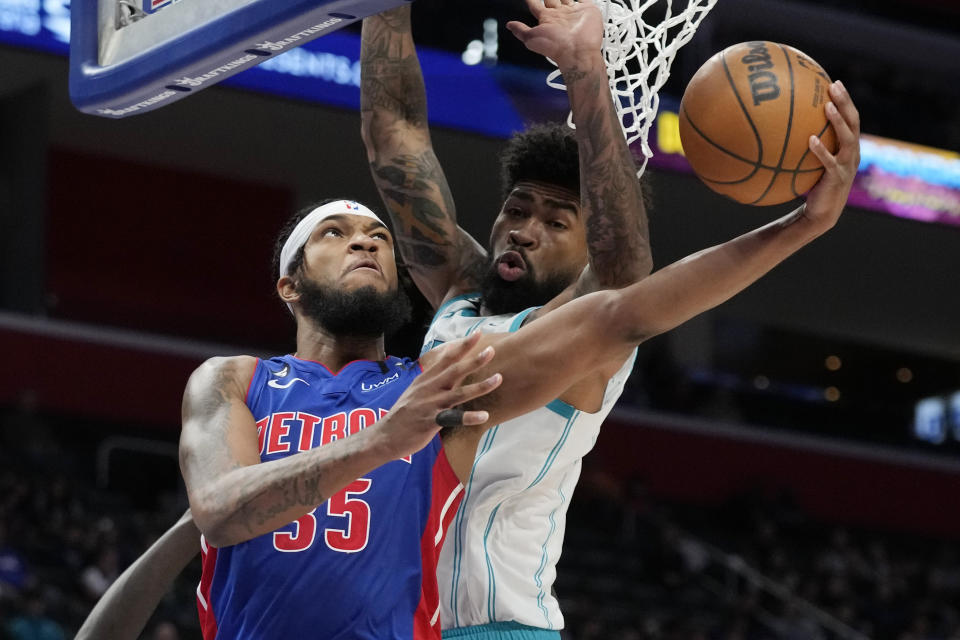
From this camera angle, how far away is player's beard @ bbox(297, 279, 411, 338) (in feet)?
11.2

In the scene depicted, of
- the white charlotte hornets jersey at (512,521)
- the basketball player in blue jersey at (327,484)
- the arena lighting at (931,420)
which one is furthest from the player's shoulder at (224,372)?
the arena lighting at (931,420)

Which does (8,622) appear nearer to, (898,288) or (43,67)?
(43,67)

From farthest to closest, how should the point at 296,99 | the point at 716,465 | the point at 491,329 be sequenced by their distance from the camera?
the point at 716,465, the point at 296,99, the point at 491,329

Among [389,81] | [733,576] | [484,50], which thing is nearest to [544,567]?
[389,81]

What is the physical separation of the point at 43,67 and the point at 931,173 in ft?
30.0

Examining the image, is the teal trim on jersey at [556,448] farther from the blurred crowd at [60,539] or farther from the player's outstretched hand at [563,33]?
the blurred crowd at [60,539]

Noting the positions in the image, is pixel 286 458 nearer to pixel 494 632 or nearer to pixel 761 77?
pixel 494 632

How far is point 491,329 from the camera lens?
148 inches

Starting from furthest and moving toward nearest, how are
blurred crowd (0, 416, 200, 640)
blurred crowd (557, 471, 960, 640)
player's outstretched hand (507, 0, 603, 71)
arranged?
blurred crowd (557, 471, 960, 640) → blurred crowd (0, 416, 200, 640) → player's outstretched hand (507, 0, 603, 71)

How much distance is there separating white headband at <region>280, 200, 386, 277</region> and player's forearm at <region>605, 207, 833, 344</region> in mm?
867

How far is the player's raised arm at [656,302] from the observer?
9.76 feet

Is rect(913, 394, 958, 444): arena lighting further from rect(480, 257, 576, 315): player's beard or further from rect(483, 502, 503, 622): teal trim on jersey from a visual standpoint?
rect(483, 502, 503, 622): teal trim on jersey

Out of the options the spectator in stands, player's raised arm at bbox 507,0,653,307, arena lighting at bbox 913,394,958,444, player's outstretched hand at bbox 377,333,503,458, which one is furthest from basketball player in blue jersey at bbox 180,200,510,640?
arena lighting at bbox 913,394,958,444

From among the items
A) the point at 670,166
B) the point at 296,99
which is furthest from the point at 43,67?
the point at 670,166
